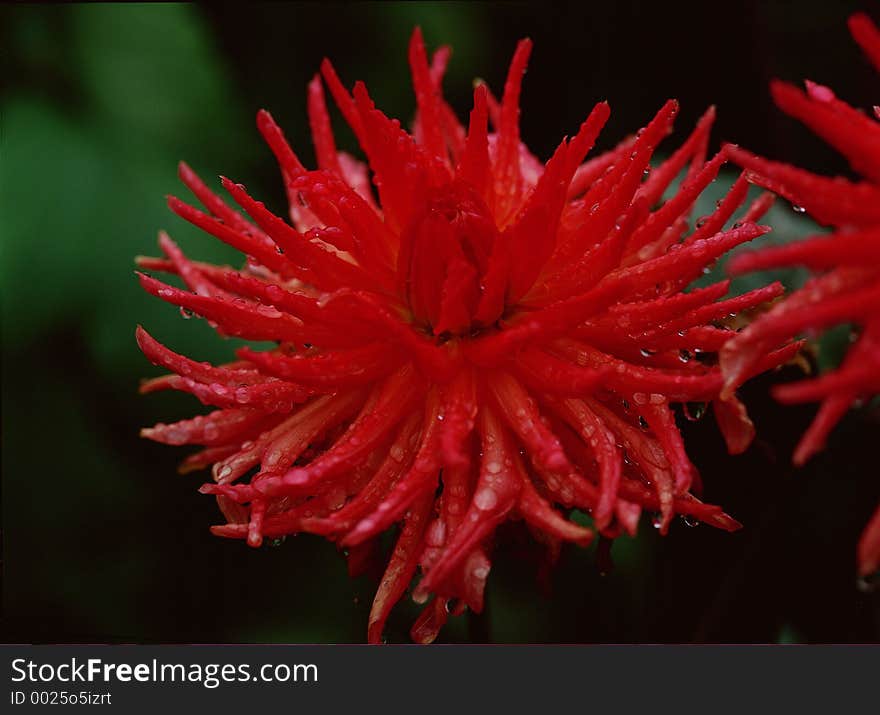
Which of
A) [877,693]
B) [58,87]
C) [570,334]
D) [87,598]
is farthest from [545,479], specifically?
[58,87]

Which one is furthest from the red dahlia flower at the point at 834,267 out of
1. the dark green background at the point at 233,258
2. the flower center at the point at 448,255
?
the dark green background at the point at 233,258

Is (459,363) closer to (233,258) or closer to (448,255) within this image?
(448,255)

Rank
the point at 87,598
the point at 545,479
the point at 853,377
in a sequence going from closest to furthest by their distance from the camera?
the point at 853,377, the point at 545,479, the point at 87,598

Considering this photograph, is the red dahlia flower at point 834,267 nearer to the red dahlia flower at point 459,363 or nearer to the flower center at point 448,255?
the red dahlia flower at point 459,363

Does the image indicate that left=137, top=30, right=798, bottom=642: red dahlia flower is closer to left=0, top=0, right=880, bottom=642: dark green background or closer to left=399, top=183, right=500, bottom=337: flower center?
left=399, top=183, right=500, bottom=337: flower center

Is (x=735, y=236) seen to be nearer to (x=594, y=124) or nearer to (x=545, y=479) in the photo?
(x=594, y=124)
